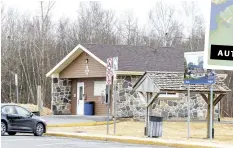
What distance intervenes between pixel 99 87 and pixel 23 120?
1330 centimetres

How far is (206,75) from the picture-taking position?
69.4ft

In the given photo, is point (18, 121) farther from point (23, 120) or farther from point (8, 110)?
point (8, 110)

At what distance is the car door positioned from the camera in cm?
2355

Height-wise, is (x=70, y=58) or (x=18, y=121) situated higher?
(x=70, y=58)

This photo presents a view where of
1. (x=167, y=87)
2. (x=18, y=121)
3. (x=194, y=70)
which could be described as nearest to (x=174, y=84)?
(x=167, y=87)

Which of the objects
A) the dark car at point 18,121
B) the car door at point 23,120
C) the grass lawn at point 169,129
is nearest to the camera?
the dark car at point 18,121

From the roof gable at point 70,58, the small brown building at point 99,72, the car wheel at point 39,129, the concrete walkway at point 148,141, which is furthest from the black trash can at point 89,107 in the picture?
the car wheel at point 39,129

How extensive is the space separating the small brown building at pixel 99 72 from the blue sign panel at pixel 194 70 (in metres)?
11.7

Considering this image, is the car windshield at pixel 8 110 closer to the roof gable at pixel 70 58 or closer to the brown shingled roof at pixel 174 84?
the brown shingled roof at pixel 174 84

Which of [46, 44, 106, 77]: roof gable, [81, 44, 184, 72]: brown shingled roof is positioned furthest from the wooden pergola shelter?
[46, 44, 106, 77]: roof gable

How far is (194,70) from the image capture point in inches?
853

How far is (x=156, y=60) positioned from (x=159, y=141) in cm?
1619

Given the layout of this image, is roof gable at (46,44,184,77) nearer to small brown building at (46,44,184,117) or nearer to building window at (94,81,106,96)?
small brown building at (46,44,184,117)

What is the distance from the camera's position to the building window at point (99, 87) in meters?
36.4
